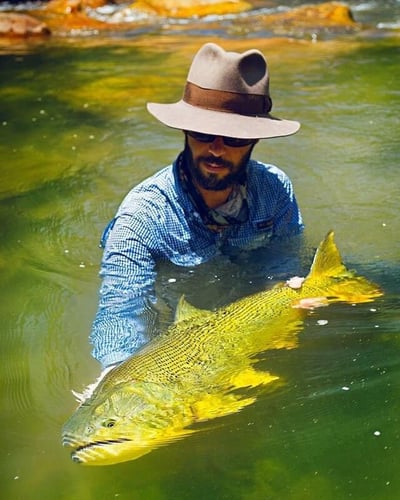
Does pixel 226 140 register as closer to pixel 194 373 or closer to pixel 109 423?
pixel 194 373

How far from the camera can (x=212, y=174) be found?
414cm

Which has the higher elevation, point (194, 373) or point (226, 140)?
point (226, 140)

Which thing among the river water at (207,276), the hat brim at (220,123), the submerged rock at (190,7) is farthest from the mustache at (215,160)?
the submerged rock at (190,7)

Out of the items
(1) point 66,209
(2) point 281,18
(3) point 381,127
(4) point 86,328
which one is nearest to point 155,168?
(1) point 66,209

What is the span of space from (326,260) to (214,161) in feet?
2.81

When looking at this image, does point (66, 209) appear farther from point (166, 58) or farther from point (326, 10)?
point (326, 10)

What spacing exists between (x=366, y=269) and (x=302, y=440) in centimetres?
207

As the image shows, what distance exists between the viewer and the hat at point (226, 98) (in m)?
3.89

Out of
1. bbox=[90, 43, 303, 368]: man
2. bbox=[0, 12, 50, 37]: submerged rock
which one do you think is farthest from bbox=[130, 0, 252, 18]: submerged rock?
bbox=[90, 43, 303, 368]: man

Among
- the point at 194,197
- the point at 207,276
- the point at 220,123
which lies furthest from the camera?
the point at 207,276

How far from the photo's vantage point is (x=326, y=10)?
53.6ft

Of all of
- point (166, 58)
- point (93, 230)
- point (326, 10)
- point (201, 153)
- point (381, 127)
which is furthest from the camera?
point (326, 10)

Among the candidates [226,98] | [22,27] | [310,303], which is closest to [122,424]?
[310,303]

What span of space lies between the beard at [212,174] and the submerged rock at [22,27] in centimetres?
1214
